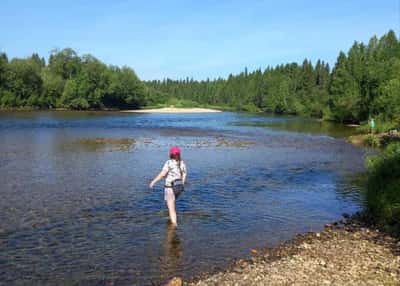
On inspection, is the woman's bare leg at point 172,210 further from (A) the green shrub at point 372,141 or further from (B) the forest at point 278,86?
(B) the forest at point 278,86

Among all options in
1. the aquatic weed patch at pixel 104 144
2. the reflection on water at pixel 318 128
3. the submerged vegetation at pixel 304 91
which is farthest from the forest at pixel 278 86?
the aquatic weed patch at pixel 104 144

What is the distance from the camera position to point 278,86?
588 ft

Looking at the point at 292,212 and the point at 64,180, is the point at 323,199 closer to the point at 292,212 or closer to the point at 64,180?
the point at 292,212

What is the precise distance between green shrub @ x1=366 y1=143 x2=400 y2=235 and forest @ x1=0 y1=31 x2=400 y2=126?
141 ft

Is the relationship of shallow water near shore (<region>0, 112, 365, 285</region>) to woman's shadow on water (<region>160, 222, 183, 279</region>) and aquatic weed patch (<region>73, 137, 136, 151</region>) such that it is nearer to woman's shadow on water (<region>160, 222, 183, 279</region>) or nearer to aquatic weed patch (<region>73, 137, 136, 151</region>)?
woman's shadow on water (<region>160, 222, 183, 279</region>)

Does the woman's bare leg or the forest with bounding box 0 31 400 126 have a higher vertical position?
the forest with bounding box 0 31 400 126

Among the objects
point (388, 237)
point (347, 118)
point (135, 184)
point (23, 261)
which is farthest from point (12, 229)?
point (347, 118)

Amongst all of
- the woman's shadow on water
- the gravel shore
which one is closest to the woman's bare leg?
the woman's shadow on water

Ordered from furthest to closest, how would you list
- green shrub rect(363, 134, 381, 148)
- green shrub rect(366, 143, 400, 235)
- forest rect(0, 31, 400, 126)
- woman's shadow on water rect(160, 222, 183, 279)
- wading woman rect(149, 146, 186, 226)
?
1. forest rect(0, 31, 400, 126)
2. green shrub rect(363, 134, 381, 148)
3. wading woman rect(149, 146, 186, 226)
4. green shrub rect(366, 143, 400, 235)
5. woman's shadow on water rect(160, 222, 183, 279)

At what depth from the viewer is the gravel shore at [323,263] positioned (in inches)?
364

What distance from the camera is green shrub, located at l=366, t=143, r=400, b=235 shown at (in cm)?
1341

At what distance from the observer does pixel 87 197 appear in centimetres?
1928

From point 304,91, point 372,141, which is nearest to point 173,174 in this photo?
point 372,141

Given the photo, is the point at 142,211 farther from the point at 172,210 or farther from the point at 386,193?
the point at 386,193
